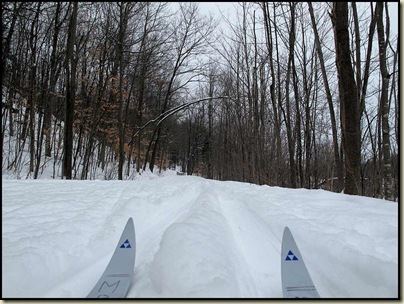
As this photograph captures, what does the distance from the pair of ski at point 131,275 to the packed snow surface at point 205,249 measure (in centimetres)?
6

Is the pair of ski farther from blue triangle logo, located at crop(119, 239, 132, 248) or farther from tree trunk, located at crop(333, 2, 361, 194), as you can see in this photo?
tree trunk, located at crop(333, 2, 361, 194)

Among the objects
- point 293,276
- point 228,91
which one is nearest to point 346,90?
point 293,276

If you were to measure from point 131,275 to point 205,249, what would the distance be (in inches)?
16.7

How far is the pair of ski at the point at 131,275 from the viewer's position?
131cm

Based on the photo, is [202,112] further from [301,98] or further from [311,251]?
[311,251]

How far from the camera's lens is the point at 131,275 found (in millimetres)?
1478

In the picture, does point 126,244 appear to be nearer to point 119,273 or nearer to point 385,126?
point 119,273

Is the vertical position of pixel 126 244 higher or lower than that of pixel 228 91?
lower

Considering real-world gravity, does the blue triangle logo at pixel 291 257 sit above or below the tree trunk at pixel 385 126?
below

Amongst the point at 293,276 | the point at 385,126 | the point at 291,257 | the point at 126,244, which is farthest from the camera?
the point at 385,126

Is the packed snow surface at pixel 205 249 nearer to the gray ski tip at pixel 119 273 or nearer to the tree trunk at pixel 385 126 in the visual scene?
the gray ski tip at pixel 119 273

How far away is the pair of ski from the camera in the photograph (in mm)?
1312

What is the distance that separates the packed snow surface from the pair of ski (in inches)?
2.2

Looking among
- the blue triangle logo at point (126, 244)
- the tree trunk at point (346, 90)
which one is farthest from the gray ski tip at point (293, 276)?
the tree trunk at point (346, 90)
